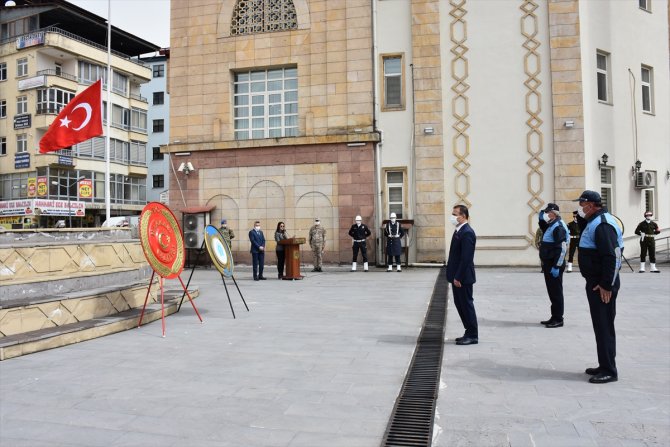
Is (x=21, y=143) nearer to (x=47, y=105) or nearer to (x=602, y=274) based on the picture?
(x=47, y=105)

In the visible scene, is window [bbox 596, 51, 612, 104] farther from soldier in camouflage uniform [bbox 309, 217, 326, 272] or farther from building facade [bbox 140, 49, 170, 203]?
building facade [bbox 140, 49, 170, 203]

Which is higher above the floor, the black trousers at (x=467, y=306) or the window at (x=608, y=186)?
the window at (x=608, y=186)

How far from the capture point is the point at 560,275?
27.2 ft

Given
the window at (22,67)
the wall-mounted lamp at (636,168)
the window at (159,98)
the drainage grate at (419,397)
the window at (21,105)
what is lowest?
the drainage grate at (419,397)

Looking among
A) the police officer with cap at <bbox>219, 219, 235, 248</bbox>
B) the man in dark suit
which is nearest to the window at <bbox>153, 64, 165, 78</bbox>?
the police officer with cap at <bbox>219, 219, 235, 248</bbox>

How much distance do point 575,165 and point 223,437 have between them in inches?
650

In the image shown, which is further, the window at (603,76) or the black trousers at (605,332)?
the window at (603,76)

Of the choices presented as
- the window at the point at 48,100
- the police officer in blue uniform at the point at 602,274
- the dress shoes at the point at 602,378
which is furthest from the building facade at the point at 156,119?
the dress shoes at the point at 602,378

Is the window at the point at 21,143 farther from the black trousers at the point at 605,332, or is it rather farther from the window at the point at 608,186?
the black trousers at the point at 605,332

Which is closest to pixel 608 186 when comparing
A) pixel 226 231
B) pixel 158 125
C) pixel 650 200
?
pixel 650 200

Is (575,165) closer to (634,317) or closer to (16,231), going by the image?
(634,317)

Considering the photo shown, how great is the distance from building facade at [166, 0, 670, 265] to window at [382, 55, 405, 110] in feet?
0.16

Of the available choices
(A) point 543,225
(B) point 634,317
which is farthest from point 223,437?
(B) point 634,317

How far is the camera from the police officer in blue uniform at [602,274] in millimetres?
5309
